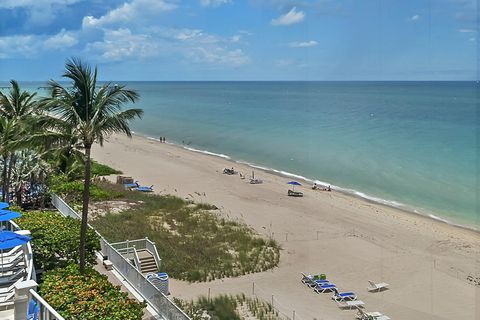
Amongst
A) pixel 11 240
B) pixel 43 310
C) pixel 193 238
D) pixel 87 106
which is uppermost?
pixel 87 106

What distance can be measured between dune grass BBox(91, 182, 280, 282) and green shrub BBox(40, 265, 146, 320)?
724 centimetres

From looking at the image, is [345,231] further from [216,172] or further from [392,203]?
[216,172]

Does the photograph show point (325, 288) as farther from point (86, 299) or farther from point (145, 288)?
point (86, 299)

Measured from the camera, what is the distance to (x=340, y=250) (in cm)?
2278

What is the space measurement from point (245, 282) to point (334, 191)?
885 inches

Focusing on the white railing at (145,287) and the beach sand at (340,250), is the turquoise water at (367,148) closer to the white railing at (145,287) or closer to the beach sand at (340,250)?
the beach sand at (340,250)

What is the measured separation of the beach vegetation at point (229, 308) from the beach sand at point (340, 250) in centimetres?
66

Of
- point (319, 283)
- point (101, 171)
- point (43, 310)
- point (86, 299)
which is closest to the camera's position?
point (43, 310)

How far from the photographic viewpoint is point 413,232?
88.9ft

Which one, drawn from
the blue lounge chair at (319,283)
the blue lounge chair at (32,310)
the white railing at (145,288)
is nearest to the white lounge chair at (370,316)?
the blue lounge chair at (319,283)

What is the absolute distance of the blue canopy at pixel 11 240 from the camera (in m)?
10.4

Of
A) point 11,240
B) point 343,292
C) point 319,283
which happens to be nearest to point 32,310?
point 11,240

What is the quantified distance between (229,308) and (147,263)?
14.2 feet

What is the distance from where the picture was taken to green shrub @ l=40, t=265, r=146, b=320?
30.6 ft
